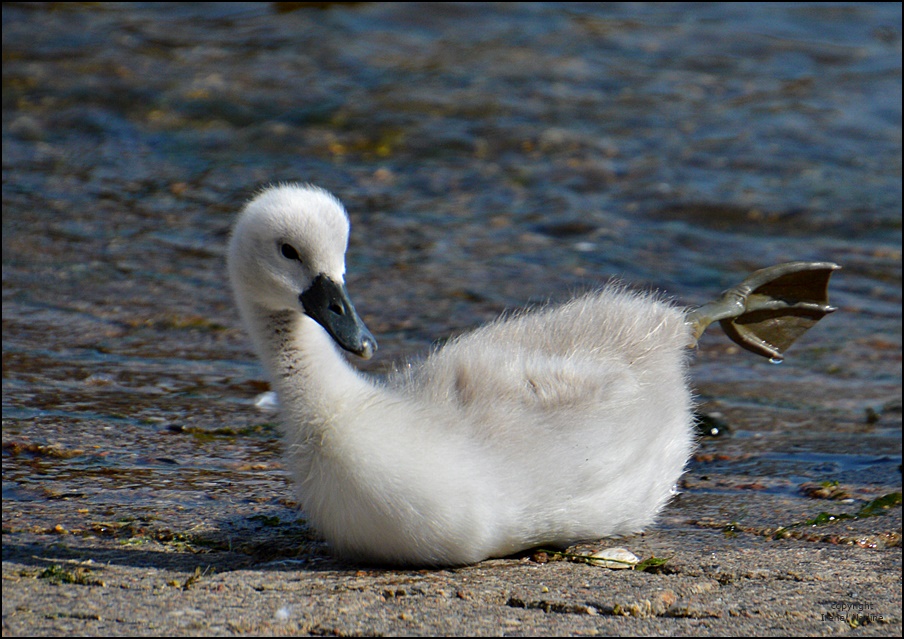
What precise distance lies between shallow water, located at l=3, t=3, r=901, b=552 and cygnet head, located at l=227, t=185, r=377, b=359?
886 millimetres

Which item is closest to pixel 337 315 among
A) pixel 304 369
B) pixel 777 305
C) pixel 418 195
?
pixel 304 369

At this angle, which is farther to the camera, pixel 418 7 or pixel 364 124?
pixel 418 7

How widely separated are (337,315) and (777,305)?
2.31m

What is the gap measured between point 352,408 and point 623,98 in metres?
8.33

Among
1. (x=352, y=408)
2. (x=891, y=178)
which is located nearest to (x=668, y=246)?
(x=891, y=178)

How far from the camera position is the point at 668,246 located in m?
8.73

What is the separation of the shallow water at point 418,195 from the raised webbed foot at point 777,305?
1.85 ft

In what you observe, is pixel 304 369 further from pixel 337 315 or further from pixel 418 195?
pixel 418 195

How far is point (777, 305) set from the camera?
205 inches

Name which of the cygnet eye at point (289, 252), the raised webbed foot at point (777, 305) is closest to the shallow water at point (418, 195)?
the raised webbed foot at point (777, 305)

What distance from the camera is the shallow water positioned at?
5293 mm

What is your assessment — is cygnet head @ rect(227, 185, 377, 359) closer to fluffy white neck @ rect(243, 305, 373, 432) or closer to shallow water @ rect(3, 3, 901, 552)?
fluffy white neck @ rect(243, 305, 373, 432)

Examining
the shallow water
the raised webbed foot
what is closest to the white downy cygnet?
the shallow water

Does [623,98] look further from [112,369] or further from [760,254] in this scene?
[112,369]
